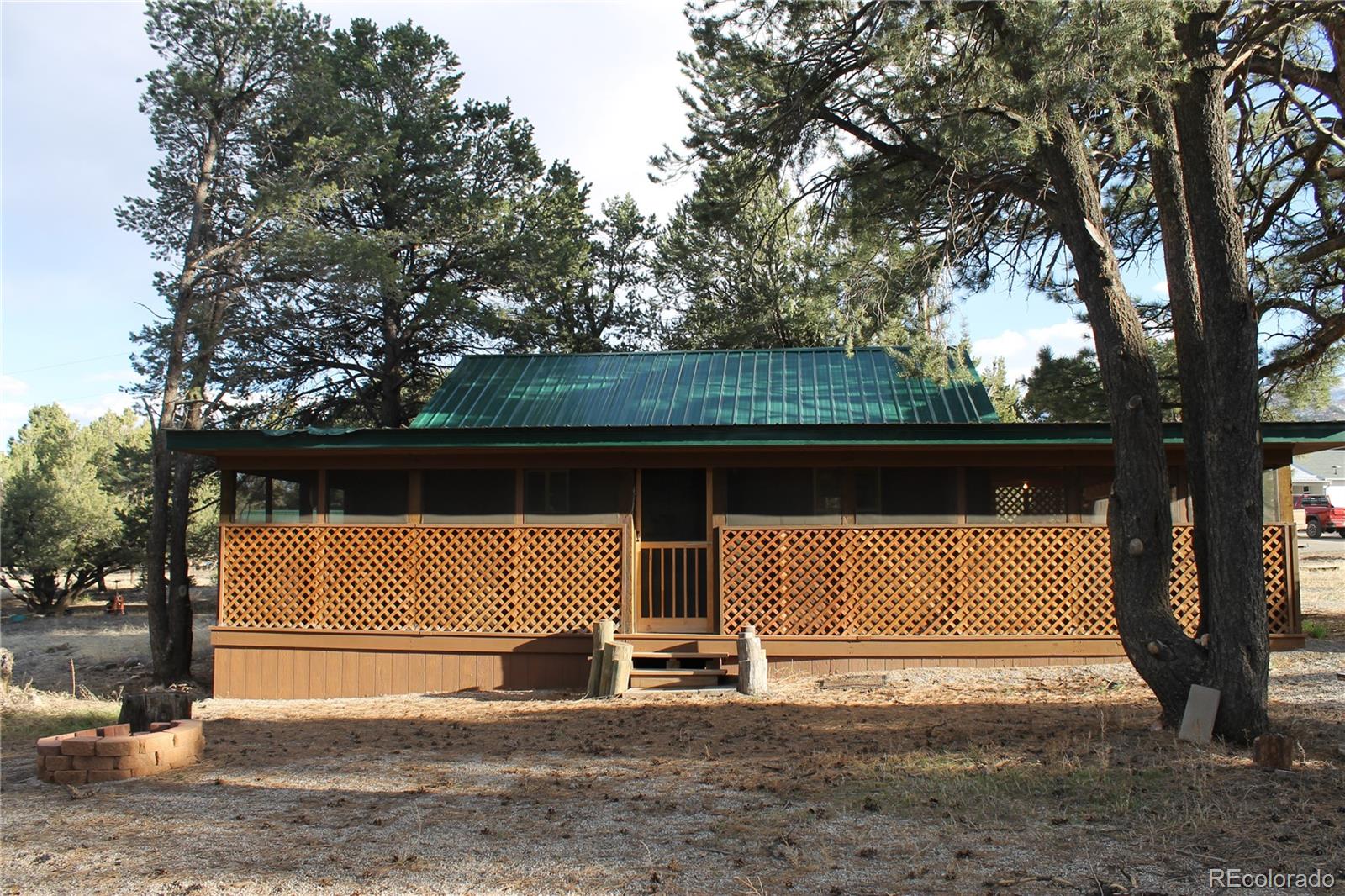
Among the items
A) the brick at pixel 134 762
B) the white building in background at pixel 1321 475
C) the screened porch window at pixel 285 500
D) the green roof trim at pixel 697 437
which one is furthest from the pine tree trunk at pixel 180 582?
the white building in background at pixel 1321 475

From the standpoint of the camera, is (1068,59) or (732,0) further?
(732,0)

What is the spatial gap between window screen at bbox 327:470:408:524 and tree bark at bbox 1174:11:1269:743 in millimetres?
8750

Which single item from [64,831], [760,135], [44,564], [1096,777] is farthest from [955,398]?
[44,564]

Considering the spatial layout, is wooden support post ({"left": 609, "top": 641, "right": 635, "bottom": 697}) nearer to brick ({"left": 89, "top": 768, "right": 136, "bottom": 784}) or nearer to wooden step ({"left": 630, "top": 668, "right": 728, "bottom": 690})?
wooden step ({"left": 630, "top": 668, "right": 728, "bottom": 690})

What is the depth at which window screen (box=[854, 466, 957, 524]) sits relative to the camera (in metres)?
11.4

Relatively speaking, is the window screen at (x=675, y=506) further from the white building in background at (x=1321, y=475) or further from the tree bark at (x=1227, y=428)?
the white building in background at (x=1321, y=475)

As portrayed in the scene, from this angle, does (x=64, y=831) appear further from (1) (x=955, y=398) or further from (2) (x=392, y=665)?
(1) (x=955, y=398)

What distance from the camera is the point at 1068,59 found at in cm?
A: 689

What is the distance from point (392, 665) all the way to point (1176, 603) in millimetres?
9008

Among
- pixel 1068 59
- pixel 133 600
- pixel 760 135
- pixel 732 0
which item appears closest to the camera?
pixel 1068 59

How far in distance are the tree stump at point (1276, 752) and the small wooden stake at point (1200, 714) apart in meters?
0.53

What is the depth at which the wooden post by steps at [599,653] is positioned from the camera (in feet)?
33.9

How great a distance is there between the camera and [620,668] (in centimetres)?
1027

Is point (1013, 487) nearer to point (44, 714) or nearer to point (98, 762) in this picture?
point (98, 762)
